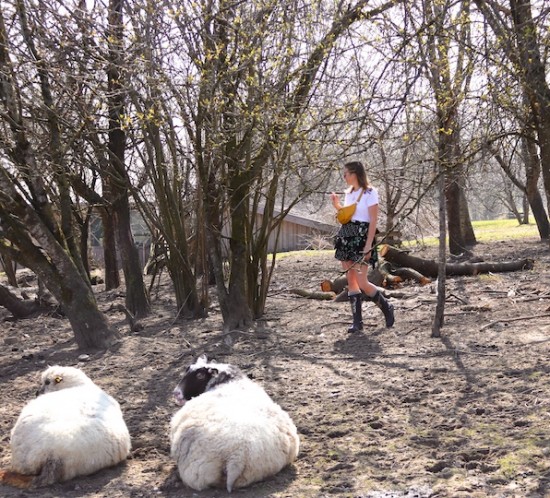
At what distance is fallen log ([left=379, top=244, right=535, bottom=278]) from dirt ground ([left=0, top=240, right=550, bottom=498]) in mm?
1191

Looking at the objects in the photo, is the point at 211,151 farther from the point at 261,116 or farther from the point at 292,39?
the point at 292,39

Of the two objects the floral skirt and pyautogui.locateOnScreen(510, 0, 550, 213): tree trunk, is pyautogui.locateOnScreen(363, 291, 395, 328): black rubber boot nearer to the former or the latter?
the floral skirt

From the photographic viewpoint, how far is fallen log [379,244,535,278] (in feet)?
41.3

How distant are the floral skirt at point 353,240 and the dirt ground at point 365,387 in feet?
3.07

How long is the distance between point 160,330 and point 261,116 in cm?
382

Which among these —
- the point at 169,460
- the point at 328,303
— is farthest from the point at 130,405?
the point at 328,303

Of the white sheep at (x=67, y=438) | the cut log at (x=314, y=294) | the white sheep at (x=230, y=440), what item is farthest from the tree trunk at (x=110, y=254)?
the white sheep at (x=230, y=440)

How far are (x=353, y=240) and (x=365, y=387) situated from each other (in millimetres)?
2524

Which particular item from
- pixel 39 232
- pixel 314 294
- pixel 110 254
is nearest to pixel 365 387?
pixel 39 232

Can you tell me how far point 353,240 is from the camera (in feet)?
27.9

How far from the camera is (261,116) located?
735 centimetres

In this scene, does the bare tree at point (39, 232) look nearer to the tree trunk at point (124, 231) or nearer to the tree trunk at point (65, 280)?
the tree trunk at point (65, 280)

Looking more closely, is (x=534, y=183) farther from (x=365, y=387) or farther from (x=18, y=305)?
(x=365, y=387)

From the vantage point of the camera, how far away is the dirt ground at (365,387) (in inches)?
177
